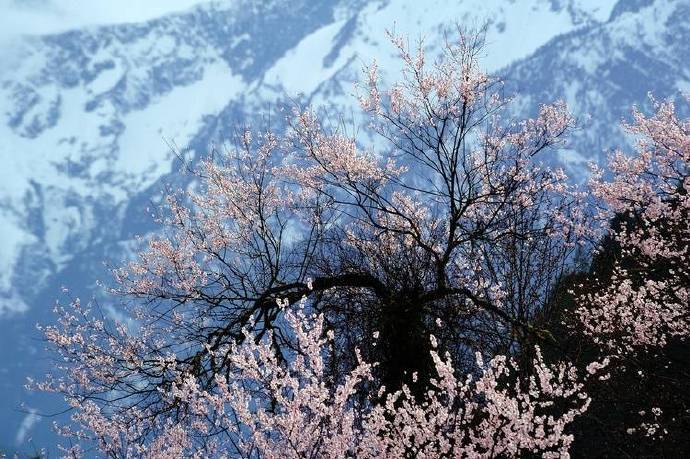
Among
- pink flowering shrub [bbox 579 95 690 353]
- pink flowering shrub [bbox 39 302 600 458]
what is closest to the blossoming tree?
pink flowering shrub [bbox 39 302 600 458]

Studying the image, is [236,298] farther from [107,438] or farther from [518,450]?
[518,450]

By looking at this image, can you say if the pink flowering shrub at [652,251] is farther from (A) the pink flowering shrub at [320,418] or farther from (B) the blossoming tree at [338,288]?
(A) the pink flowering shrub at [320,418]

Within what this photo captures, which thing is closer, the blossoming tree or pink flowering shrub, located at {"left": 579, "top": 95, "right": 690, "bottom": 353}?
the blossoming tree

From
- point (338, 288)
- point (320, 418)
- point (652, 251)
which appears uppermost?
point (652, 251)

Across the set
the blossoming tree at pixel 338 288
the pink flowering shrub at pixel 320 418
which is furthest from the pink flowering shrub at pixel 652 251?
the pink flowering shrub at pixel 320 418

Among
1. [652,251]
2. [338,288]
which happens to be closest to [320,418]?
[338,288]

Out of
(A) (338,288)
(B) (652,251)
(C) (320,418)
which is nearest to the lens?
(C) (320,418)

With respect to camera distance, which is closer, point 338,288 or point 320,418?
point 320,418

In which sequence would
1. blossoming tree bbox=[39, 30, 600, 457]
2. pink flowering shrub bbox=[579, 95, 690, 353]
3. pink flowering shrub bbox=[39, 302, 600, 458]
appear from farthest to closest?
pink flowering shrub bbox=[579, 95, 690, 353], blossoming tree bbox=[39, 30, 600, 457], pink flowering shrub bbox=[39, 302, 600, 458]

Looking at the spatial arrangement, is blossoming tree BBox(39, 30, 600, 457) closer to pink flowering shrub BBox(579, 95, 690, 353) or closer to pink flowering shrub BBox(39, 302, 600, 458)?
Answer: pink flowering shrub BBox(39, 302, 600, 458)

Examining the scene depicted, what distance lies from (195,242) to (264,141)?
3898 mm

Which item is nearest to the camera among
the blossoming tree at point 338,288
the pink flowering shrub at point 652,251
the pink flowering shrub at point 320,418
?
the pink flowering shrub at point 320,418

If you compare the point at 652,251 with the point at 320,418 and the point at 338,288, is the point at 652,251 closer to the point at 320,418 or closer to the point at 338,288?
the point at 338,288

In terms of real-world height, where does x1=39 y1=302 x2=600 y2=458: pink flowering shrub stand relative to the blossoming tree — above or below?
below
